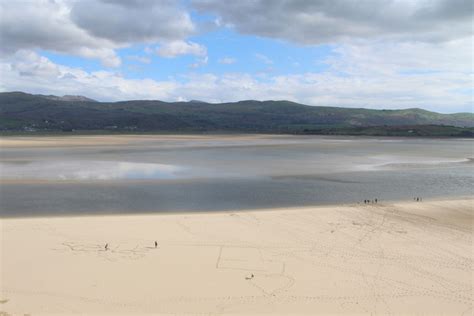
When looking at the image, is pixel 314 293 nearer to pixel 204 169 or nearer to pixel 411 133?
pixel 204 169

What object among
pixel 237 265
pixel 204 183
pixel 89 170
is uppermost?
pixel 89 170

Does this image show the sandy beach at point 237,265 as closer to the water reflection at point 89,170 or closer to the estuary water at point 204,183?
the estuary water at point 204,183

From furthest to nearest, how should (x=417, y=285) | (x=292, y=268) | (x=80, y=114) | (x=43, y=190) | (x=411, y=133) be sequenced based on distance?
(x=80, y=114) → (x=411, y=133) → (x=43, y=190) → (x=292, y=268) → (x=417, y=285)

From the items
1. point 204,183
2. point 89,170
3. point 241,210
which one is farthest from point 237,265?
point 89,170

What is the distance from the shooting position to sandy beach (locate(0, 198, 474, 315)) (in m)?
9.26

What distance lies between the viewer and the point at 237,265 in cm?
1145

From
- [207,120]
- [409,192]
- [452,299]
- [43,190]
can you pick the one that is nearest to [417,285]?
[452,299]

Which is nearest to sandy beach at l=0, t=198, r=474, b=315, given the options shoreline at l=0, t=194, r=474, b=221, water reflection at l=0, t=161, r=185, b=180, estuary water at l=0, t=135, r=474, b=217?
shoreline at l=0, t=194, r=474, b=221

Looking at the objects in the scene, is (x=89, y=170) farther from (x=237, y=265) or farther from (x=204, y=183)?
(x=237, y=265)

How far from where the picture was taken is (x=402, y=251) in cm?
1284

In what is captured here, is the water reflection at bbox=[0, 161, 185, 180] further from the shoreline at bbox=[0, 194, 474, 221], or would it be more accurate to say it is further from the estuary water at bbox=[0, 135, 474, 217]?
the shoreline at bbox=[0, 194, 474, 221]

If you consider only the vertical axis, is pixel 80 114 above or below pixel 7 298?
above

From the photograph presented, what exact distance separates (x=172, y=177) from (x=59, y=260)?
17.5m

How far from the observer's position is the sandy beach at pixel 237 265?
926 centimetres
